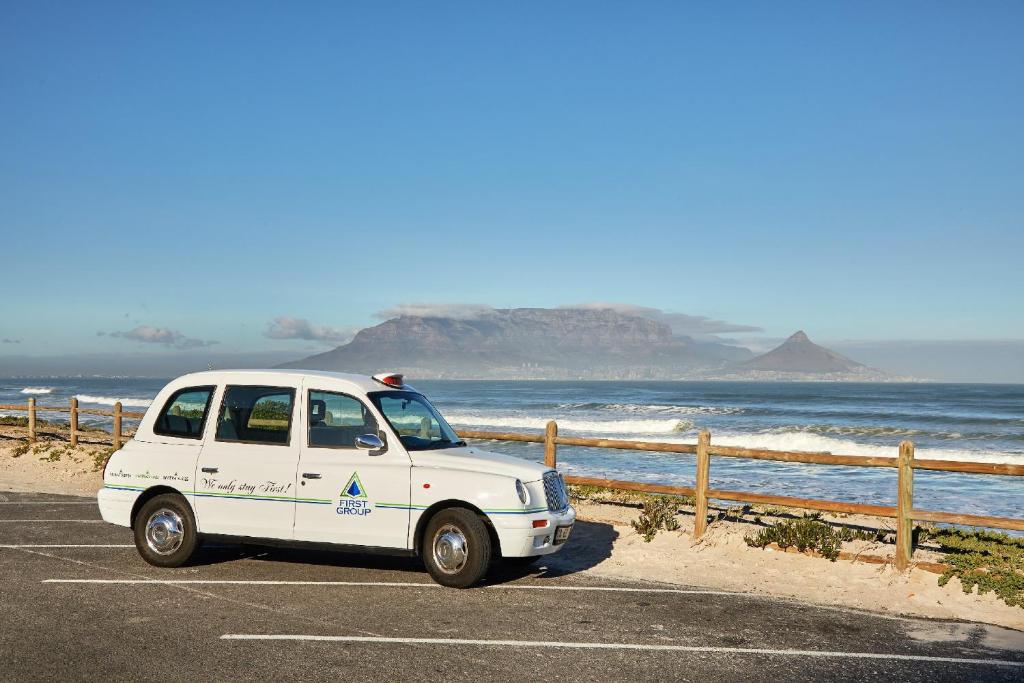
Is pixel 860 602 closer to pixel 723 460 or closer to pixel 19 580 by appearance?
pixel 19 580

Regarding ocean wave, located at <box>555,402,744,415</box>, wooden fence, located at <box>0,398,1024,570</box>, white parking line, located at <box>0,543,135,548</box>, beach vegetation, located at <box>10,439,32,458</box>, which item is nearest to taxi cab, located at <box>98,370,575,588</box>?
white parking line, located at <box>0,543,135,548</box>

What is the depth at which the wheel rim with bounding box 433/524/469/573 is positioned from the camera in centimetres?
852

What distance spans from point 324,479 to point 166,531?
1950mm

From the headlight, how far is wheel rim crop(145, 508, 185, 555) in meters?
3.57

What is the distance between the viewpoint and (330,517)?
28.6 ft

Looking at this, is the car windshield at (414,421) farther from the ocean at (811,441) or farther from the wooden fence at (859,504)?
the ocean at (811,441)

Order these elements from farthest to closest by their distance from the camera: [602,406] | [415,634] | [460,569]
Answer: [602,406], [460,569], [415,634]

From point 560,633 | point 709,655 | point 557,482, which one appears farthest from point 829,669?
point 557,482

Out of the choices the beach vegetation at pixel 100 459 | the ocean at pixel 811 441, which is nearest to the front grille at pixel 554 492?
the ocean at pixel 811 441

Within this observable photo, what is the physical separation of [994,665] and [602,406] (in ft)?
227

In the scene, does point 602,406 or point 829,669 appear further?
point 602,406

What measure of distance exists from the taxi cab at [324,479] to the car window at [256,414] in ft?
0.04

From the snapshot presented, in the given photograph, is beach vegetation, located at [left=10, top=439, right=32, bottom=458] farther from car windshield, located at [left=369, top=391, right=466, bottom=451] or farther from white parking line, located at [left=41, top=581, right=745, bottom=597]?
car windshield, located at [left=369, top=391, right=466, bottom=451]

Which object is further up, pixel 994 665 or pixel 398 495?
pixel 398 495
